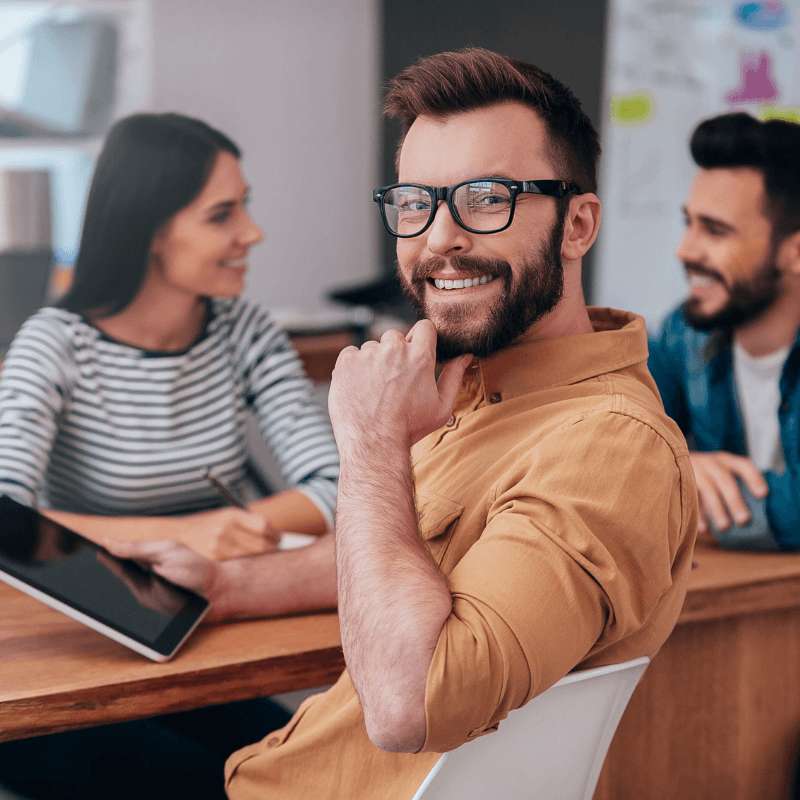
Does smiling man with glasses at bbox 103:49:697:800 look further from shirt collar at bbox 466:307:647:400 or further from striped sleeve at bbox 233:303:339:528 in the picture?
striped sleeve at bbox 233:303:339:528

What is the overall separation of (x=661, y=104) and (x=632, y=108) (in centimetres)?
12

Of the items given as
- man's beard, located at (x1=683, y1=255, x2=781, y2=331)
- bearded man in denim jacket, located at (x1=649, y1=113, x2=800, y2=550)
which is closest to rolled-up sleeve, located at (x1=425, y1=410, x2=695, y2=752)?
bearded man in denim jacket, located at (x1=649, y1=113, x2=800, y2=550)

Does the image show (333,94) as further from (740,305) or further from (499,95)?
(499,95)

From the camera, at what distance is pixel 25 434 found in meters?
1.47

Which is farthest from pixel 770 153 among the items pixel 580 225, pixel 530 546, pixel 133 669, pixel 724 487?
pixel 133 669

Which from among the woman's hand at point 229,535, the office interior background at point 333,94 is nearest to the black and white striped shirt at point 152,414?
the woman's hand at point 229,535

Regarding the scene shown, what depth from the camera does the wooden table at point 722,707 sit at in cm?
127

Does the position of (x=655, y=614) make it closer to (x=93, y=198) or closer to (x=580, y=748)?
(x=580, y=748)

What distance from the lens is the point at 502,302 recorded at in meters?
0.92

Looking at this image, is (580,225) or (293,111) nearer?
(580,225)

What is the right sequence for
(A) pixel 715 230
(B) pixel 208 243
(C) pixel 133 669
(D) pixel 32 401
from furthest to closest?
(B) pixel 208 243 < (A) pixel 715 230 < (D) pixel 32 401 < (C) pixel 133 669

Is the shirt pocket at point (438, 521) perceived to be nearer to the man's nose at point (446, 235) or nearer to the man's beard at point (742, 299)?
the man's nose at point (446, 235)

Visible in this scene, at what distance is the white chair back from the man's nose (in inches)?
17.9

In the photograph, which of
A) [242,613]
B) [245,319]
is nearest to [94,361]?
[245,319]
